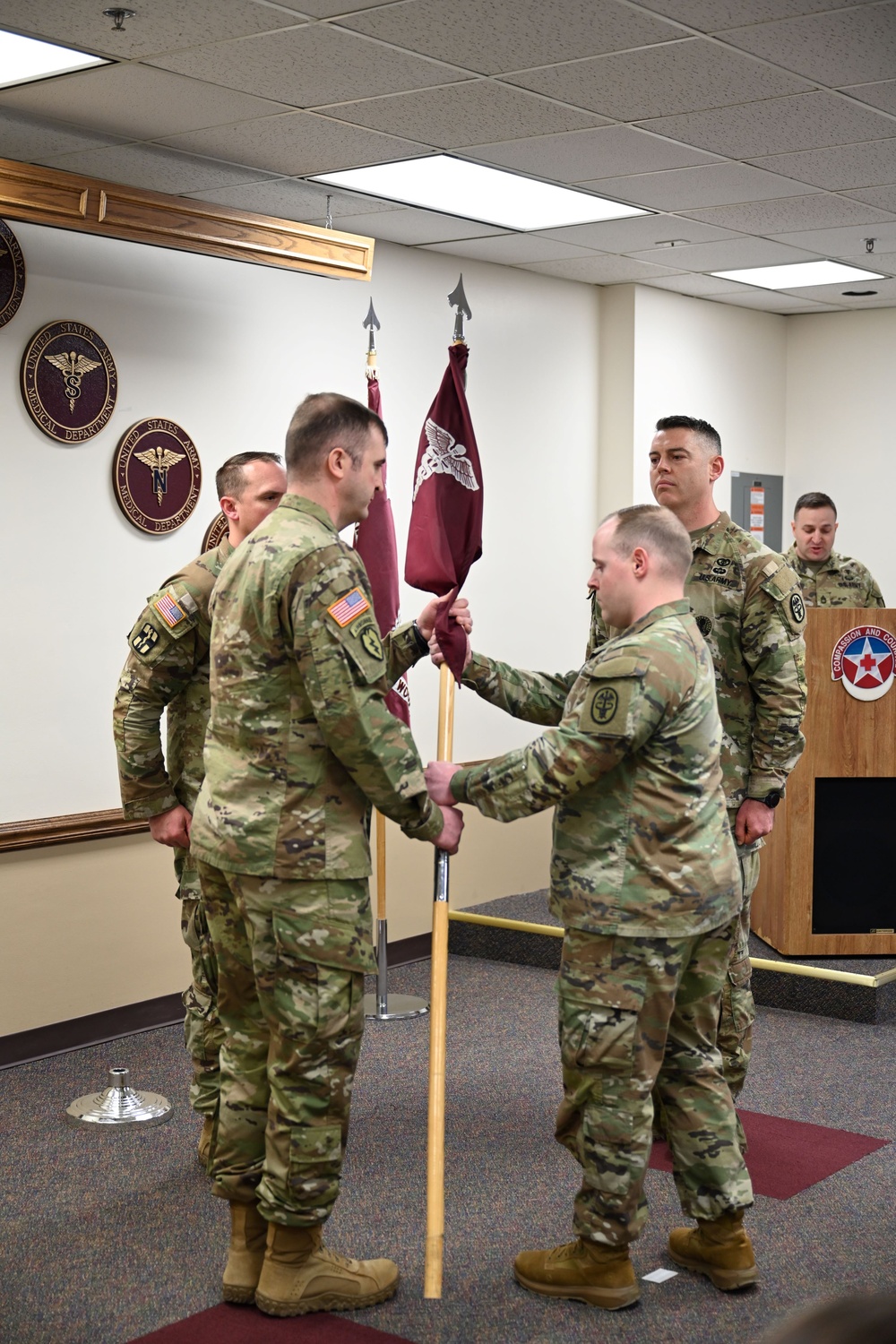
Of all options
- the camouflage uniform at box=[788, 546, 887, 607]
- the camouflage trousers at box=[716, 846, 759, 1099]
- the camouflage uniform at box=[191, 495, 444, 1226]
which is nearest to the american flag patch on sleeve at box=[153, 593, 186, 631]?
the camouflage uniform at box=[191, 495, 444, 1226]

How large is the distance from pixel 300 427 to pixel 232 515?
0.84 meters

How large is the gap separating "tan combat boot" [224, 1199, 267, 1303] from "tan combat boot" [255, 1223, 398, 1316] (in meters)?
0.04

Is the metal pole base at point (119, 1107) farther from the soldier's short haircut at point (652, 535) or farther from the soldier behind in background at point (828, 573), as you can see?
the soldier behind in background at point (828, 573)

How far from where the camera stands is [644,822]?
2.85m

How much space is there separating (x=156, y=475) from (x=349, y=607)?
2.59 metres

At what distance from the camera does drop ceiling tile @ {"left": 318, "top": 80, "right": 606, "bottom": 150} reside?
396cm

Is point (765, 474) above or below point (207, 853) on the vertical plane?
above

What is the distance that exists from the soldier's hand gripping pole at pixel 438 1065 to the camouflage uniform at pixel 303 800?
10.5 inches

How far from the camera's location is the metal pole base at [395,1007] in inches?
208

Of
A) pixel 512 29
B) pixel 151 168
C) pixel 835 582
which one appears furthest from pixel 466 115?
pixel 835 582

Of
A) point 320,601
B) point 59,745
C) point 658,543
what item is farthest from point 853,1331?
point 59,745

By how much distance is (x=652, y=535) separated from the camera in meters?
2.92

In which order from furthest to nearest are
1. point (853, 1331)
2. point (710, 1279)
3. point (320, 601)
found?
1. point (710, 1279)
2. point (320, 601)
3. point (853, 1331)

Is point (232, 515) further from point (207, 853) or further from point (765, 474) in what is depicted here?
point (765, 474)
